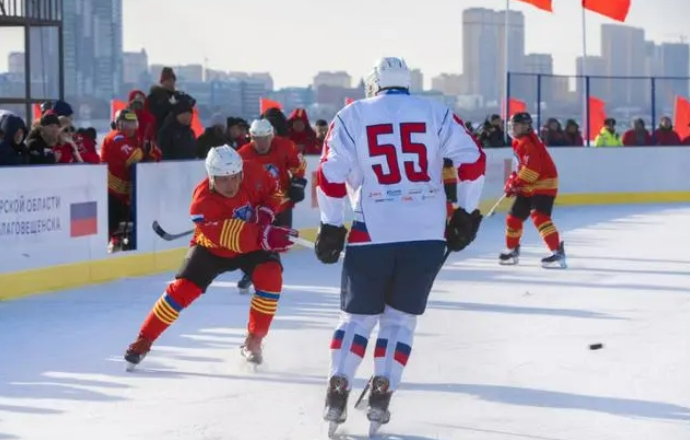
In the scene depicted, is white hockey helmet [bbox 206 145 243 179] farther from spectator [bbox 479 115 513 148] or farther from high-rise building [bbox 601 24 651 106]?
high-rise building [bbox 601 24 651 106]

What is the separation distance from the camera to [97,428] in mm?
5883

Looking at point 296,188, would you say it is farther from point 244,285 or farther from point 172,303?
point 172,303

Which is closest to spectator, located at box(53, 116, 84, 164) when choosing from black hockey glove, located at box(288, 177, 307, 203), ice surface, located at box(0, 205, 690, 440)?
ice surface, located at box(0, 205, 690, 440)

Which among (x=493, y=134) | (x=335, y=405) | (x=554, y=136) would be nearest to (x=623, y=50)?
(x=554, y=136)

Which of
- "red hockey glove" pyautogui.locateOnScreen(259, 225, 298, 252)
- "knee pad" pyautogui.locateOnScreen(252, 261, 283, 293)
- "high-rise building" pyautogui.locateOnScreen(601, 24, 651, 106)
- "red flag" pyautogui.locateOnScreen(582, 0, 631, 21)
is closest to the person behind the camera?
"red hockey glove" pyautogui.locateOnScreen(259, 225, 298, 252)

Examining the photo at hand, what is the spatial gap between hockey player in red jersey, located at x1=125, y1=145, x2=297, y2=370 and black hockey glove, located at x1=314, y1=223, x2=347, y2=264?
1.16 meters

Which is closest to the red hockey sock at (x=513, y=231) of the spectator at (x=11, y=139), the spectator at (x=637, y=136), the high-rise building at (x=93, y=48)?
the spectator at (x=11, y=139)

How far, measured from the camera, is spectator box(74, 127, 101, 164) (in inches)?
453

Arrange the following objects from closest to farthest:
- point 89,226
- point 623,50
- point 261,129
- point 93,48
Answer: point 261,129 → point 89,226 → point 93,48 → point 623,50

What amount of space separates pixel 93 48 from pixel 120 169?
854 inches

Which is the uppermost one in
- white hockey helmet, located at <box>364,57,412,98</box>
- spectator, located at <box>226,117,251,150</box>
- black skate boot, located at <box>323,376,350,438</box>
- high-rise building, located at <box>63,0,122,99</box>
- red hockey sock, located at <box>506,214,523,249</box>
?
high-rise building, located at <box>63,0,122,99</box>

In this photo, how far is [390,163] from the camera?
570 centimetres

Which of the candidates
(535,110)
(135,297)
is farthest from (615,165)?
(135,297)

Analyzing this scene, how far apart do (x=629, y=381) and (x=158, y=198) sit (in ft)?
19.6
